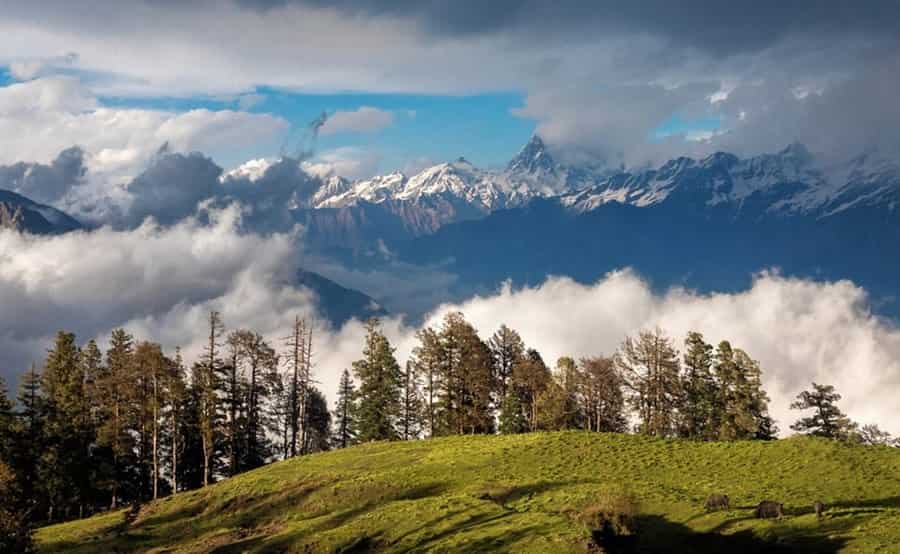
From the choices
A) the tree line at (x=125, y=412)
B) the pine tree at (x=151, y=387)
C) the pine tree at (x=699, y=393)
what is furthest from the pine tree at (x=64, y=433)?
the pine tree at (x=699, y=393)

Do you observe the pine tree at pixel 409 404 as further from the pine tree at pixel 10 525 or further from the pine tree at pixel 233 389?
the pine tree at pixel 10 525

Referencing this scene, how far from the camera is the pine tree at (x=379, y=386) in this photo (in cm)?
10725

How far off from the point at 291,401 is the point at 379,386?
44.0 feet

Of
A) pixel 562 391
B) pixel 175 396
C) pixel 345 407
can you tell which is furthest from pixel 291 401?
pixel 562 391

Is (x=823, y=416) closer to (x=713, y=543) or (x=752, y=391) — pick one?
(x=752, y=391)

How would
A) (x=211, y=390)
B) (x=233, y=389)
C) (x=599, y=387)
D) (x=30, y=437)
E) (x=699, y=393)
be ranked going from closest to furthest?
(x=30, y=437) < (x=211, y=390) < (x=233, y=389) < (x=699, y=393) < (x=599, y=387)

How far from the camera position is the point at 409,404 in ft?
366

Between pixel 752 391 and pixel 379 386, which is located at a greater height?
pixel 379 386

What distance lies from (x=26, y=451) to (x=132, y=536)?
83.7 feet

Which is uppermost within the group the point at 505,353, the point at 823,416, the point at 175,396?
the point at 505,353

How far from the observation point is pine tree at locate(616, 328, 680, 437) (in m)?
99.6

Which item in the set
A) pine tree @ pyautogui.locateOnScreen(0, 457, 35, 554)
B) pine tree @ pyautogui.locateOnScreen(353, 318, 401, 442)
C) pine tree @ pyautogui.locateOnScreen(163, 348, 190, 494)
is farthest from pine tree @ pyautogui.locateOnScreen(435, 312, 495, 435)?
pine tree @ pyautogui.locateOnScreen(0, 457, 35, 554)

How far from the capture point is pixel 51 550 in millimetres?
61469

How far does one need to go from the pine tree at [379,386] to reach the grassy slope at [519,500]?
21731 millimetres
